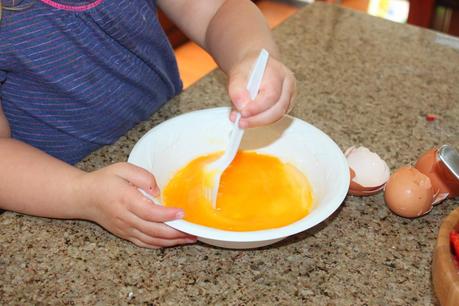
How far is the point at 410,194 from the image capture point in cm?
70

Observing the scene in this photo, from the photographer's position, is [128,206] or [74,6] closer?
[128,206]

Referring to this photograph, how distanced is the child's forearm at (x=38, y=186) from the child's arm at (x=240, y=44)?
0.24 m

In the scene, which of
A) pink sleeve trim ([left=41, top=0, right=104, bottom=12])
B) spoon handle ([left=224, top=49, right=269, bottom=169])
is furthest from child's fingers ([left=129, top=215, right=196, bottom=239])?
pink sleeve trim ([left=41, top=0, right=104, bottom=12])

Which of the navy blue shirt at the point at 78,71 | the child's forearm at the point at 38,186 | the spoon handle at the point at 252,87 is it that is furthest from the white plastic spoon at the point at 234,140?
the navy blue shirt at the point at 78,71

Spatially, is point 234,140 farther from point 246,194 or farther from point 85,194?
point 85,194

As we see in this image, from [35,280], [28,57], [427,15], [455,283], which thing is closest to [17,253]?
[35,280]

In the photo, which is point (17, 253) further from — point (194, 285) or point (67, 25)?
point (67, 25)

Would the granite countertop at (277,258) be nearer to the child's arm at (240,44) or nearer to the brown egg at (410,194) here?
the brown egg at (410,194)

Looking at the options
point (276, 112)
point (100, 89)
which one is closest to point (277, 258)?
point (276, 112)

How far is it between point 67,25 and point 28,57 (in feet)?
0.26

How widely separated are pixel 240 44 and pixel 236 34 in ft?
0.10

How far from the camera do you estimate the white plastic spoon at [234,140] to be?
2.19 feet

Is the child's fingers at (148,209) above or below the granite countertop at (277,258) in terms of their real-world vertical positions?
above

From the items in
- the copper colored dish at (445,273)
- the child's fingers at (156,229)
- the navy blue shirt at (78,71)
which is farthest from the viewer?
the navy blue shirt at (78,71)
